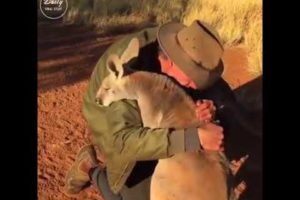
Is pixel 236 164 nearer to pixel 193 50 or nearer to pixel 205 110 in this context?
pixel 205 110

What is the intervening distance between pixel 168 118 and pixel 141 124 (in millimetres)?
96

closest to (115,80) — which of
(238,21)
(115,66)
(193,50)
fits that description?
(115,66)

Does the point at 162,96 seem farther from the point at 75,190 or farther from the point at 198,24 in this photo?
the point at 75,190

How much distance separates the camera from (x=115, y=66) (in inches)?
88.0

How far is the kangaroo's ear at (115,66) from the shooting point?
2.23 meters

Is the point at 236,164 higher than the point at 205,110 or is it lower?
lower

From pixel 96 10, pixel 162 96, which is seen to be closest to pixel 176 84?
pixel 162 96

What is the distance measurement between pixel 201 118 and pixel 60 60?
0.54 metres

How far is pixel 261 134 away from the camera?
2.28 m

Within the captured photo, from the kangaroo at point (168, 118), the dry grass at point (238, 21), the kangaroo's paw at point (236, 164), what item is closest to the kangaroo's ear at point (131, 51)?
the kangaroo at point (168, 118)

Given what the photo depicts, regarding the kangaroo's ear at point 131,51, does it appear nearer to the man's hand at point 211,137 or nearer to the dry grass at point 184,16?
the dry grass at point 184,16

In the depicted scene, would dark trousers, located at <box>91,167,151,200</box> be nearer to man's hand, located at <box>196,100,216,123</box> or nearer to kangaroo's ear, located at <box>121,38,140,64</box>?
man's hand, located at <box>196,100,216,123</box>

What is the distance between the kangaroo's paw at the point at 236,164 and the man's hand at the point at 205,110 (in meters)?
0.18

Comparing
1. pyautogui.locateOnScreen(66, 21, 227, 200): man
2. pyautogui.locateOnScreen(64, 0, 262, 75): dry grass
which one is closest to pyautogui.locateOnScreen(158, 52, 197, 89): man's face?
pyautogui.locateOnScreen(66, 21, 227, 200): man
